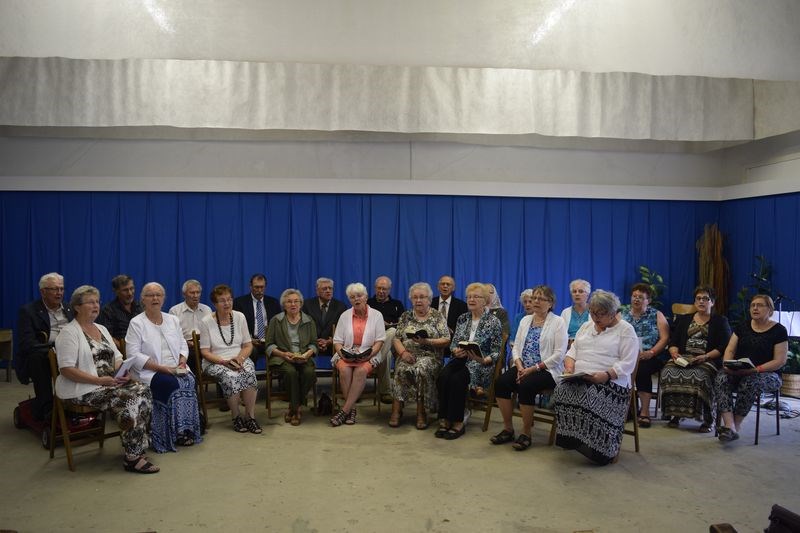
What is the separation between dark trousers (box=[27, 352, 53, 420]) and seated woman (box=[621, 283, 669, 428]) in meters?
4.70

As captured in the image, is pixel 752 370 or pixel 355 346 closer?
pixel 752 370

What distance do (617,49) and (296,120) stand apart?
12.4 feet

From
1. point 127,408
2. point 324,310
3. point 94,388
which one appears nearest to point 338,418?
point 324,310

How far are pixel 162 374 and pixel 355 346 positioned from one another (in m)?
1.67

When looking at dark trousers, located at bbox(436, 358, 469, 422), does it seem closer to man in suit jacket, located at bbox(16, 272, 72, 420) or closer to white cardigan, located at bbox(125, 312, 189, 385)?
white cardigan, located at bbox(125, 312, 189, 385)

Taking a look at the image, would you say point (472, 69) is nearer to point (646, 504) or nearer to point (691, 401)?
point (691, 401)

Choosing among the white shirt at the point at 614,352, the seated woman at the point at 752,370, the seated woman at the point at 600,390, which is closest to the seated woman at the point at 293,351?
the seated woman at the point at 600,390

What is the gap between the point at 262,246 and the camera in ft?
27.0

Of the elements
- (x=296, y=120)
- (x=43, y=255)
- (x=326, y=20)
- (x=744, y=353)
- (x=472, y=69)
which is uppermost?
(x=326, y=20)

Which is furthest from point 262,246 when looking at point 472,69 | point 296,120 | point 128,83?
point 472,69

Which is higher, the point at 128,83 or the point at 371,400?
the point at 128,83

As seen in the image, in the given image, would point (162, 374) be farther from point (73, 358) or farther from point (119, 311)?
point (119, 311)

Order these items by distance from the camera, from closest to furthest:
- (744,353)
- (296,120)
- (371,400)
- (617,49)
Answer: (744,353), (371,400), (296,120), (617,49)

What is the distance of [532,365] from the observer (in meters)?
4.97
